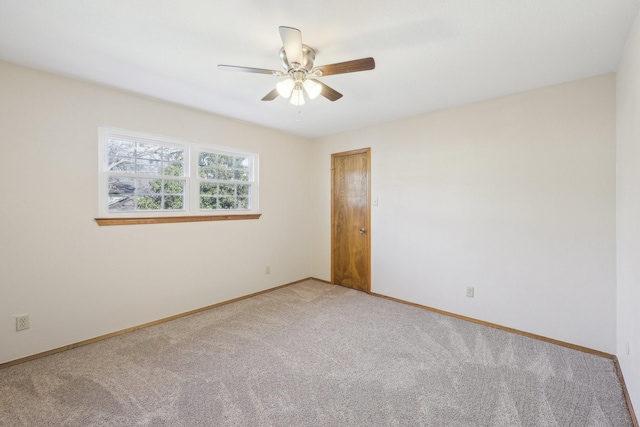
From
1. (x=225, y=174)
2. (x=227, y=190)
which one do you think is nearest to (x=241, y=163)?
(x=225, y=174)

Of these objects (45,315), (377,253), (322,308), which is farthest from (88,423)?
(377,253)

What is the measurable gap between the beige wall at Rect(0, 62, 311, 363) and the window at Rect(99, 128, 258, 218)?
112mm

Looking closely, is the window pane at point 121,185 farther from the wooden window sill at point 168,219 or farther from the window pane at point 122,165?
the wooden window sill at point 168,219

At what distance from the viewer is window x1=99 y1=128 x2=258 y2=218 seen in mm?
2756

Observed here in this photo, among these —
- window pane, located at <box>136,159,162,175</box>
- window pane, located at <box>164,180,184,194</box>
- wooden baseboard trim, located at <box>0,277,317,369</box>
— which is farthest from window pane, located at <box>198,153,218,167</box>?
wooden baseboard trim, located at <box>0,277,317,369</box>

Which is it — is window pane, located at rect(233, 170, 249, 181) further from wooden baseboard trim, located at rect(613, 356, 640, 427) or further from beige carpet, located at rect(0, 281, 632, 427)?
wooden baseboard trim, located at rect(613, 356, 640, 427)

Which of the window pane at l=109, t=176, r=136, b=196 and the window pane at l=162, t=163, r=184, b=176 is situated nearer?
the window pane at l=109, t=176, r=136, b=196

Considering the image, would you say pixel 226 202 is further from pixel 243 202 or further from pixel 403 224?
pixel 403 224

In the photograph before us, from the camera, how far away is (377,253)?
392 cm

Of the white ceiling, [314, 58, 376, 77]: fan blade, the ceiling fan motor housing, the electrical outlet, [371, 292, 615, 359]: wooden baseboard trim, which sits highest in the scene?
the white ceiling

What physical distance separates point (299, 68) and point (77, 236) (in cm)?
246

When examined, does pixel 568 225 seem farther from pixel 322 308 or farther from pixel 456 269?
pixel 322 308

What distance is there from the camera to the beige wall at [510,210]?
2.39 metres

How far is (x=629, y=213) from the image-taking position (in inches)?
73.2
